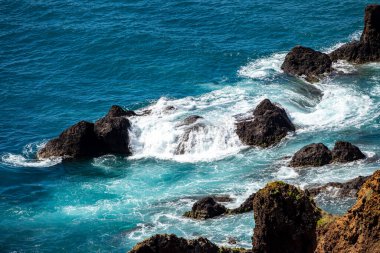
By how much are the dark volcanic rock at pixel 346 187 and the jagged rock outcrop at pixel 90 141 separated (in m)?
20.1

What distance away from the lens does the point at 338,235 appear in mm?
21719

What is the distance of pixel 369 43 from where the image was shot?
2746 inches

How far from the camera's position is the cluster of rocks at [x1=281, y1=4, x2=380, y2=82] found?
68.6 metres

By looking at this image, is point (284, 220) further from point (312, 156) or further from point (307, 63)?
point (307, 63)

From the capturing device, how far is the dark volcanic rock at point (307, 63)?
224 ft

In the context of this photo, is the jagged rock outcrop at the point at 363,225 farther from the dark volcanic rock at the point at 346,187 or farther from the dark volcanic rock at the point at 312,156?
the dark volcanic rock at the point at 312,156

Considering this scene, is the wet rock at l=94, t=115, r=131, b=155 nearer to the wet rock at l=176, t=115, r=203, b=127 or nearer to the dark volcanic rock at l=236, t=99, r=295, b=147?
the wet rock at l=176, t=115, r=203, b=127

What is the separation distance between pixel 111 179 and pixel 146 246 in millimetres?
27319

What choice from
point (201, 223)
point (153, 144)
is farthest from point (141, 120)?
point (201, 223)

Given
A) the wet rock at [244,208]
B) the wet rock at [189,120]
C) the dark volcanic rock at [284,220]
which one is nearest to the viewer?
the dark volcanic rock at [284,220]

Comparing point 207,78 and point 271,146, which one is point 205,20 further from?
point 271,146

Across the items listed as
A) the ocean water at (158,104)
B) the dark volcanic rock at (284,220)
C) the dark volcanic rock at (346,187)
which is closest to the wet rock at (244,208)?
the ocean water at (158,104)

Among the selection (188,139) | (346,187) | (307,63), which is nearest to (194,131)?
(188,139)

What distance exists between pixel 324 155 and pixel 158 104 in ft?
70.0
